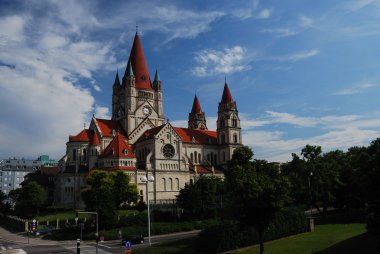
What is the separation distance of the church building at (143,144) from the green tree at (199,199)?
21.7 metres

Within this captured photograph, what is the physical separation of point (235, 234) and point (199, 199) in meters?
32.4

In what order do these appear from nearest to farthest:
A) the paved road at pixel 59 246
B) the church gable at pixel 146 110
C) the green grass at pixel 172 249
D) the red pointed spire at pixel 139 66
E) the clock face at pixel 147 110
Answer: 1. the green grass at pixel 172 249
2. the paved road at pixel 59 246
3. the church gable at pixel 146 110
4. the clock face at pixel 147 110
5. the red pointed spire at pixel 139 66

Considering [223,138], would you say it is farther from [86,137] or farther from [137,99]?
[86,137]

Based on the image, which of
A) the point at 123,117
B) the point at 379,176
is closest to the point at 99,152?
the point at 123,117

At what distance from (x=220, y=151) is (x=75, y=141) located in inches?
1770

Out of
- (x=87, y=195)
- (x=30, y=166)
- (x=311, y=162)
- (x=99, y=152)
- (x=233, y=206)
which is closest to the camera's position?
(x=233, y=206)

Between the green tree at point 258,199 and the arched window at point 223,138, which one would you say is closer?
the green tree at point 258,199

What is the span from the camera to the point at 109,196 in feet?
218

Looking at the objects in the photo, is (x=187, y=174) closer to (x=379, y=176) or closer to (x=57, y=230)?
(x=57, y=230)

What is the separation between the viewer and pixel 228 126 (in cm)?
11906

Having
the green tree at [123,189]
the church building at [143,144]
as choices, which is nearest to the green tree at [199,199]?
the green tree at [123,189]

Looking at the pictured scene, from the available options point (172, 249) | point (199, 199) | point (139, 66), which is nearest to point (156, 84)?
point (139, 66)

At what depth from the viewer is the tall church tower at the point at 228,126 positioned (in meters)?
119

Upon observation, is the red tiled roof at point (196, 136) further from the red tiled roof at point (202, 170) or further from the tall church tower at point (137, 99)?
the red tiled roof at point (202, 170)
